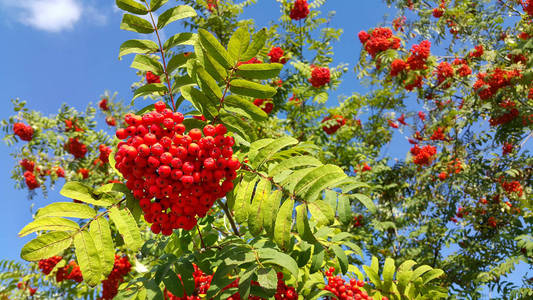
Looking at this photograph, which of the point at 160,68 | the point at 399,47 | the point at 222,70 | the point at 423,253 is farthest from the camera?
the point at 399,47

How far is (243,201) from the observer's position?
155cm

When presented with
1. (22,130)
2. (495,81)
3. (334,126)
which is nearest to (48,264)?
(22,130)

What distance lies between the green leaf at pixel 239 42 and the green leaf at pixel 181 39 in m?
0.35

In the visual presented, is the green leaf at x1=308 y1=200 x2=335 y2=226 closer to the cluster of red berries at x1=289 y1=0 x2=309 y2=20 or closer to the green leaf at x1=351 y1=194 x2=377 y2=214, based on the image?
the green leaf at x1=351 y1=194 x2=377 y2=214

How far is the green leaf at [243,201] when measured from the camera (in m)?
1.53

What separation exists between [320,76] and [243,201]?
4513 millimetres

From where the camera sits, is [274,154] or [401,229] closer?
[274,154]

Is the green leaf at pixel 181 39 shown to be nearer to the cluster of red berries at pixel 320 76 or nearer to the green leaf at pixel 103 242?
the green leaf at pixel 103 242

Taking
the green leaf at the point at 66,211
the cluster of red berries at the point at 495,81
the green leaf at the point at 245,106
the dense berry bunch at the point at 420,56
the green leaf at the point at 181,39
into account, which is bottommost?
the green leaf at the point at 66,211

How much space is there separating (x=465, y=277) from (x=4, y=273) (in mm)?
7600

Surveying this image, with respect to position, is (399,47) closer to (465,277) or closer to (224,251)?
(465,277)

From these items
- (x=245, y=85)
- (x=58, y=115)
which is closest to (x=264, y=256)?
(x=245, y=85)

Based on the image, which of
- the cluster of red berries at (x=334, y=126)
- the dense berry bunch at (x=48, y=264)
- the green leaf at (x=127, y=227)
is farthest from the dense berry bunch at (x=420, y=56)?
the dense berry bunch at (x=48, y=264)

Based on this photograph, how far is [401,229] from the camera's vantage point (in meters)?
7.14
